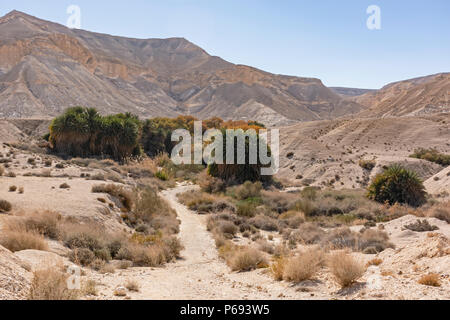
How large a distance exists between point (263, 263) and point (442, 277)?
4.73 m

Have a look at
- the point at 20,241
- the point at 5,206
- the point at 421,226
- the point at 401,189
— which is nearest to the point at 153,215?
the point at 5,206

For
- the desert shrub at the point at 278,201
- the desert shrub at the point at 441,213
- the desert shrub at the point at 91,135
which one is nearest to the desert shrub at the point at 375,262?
the desert shrub at the point at 441,213

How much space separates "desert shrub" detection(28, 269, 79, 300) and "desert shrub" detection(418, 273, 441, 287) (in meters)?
5.93

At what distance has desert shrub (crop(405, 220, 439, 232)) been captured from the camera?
46.9 ft

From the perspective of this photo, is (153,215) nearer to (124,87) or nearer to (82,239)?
(82,239)

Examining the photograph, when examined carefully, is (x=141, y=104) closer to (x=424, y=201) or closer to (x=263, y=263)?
(x=424, y=201)

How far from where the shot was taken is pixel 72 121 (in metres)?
40.3

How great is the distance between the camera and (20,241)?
8812 mm

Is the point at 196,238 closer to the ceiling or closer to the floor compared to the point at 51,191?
closer to the floor

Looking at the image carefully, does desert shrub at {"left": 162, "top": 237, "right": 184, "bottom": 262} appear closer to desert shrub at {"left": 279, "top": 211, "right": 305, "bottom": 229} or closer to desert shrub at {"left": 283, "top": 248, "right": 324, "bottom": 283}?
desert shrub at {"left": 283, "top": 248, "right": 324, "bottom": 283}

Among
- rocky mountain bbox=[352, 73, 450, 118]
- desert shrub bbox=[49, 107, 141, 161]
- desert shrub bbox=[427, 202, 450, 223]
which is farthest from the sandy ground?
rocky mountain bbox=[352, 73, 450, 118]

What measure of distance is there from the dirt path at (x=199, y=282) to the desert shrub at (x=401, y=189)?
14.0 m

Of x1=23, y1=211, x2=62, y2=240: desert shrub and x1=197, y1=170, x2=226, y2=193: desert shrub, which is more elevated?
x1=23, y1=211, x2=62, y2=240: desert shrub
